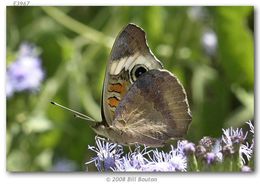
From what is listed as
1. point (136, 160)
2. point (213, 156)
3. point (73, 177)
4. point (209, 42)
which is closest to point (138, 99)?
point (136, 160)

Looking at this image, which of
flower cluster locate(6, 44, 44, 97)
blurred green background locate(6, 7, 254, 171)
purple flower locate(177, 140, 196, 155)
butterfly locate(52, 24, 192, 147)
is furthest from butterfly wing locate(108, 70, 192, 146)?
flower cluster locate(6, 44, 44, 97)

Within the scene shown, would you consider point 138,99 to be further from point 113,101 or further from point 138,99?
point 113,101

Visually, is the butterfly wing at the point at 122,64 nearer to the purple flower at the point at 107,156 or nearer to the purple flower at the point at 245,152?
the purple flower at the point at 107,156

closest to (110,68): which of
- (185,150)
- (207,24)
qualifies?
(185,150)

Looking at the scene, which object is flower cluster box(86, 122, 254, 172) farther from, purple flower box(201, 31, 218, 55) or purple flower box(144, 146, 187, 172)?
purple flower box(201, 31, 218, 55)

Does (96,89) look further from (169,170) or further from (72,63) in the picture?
(169,170)

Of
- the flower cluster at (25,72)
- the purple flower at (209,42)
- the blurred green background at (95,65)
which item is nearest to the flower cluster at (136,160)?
the blurred green background at (95,65)

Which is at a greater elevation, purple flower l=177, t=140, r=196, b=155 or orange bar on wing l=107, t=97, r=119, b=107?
orange bar on wing l=107, t=97, r=119, b=107
